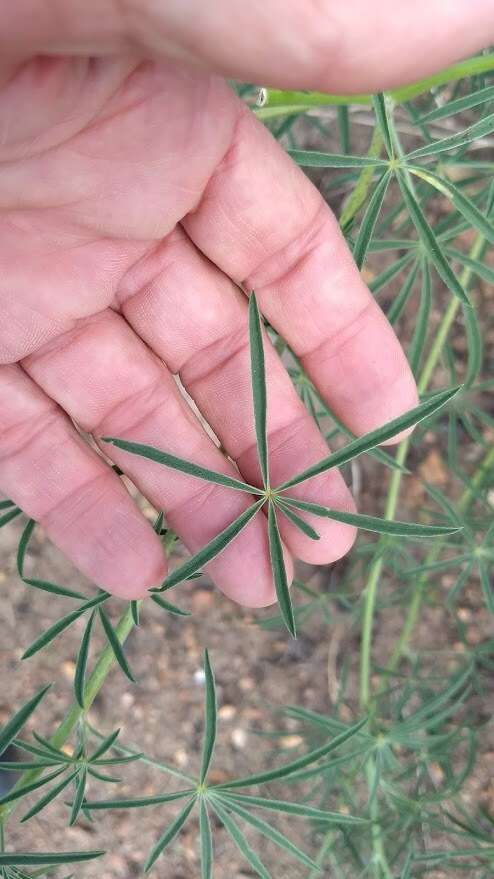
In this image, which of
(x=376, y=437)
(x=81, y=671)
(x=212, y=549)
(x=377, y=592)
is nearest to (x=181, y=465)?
(x=212, y=549)

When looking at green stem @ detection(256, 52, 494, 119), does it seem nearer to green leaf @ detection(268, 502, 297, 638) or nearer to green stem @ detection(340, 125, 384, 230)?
green stem @ detection(340, 125, 384, 230)

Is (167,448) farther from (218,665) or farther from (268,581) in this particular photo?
(218,665)

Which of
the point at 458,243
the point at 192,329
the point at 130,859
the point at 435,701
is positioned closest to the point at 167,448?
the point at 192,329

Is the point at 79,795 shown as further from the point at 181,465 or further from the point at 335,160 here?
the point at 335,160

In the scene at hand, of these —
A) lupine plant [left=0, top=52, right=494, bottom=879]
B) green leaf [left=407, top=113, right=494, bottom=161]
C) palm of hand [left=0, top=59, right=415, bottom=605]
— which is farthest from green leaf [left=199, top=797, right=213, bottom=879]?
green leaf [left=407, top=113, right=494, bottom=161]

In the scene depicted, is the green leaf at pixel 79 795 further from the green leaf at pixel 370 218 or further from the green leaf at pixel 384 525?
the green leaf at pixel 370 218

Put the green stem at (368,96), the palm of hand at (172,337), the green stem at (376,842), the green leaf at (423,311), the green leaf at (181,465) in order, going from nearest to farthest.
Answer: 1. the green stem at (368,96)
2. the green leaf at (181,465)
3. the palm of hand at (172,337)
4. the green leaf at (423,311)
5. the green stem at (376,842)

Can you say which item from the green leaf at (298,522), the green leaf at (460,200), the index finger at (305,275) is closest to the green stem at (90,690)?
the green leaf at (298,522)
